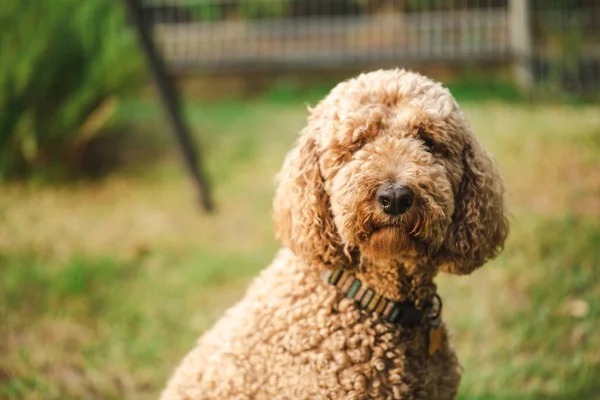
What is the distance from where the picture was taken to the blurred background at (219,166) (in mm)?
3990

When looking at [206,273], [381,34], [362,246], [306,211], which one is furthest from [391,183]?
[381,34]

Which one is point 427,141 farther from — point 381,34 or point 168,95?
point 381,34

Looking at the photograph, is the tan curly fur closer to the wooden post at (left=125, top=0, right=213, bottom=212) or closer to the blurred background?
the blurred background

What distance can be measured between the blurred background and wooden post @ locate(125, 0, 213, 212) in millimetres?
26

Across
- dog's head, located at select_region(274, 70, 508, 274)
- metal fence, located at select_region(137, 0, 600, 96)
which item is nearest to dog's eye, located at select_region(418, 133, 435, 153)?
dog's head, located at select_region(274, 70, 508, 274)

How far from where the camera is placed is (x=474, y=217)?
2.44 m

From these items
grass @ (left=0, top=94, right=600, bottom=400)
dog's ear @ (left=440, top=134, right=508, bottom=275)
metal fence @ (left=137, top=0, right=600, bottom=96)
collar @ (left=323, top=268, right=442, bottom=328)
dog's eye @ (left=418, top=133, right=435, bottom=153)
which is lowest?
grass @ (left=0, top=94, right=600, bottom=400)

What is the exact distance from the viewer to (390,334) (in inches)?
94.7

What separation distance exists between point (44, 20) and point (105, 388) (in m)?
3.99

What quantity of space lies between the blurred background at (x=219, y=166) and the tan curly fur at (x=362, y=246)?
1308mm

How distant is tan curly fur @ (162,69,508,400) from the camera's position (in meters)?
2.34

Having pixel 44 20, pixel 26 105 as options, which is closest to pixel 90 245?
pixel 26 105

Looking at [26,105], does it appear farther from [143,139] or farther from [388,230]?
[388,230]

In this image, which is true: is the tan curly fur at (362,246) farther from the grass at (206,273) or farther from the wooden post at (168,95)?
the wooden post at (168,95)
